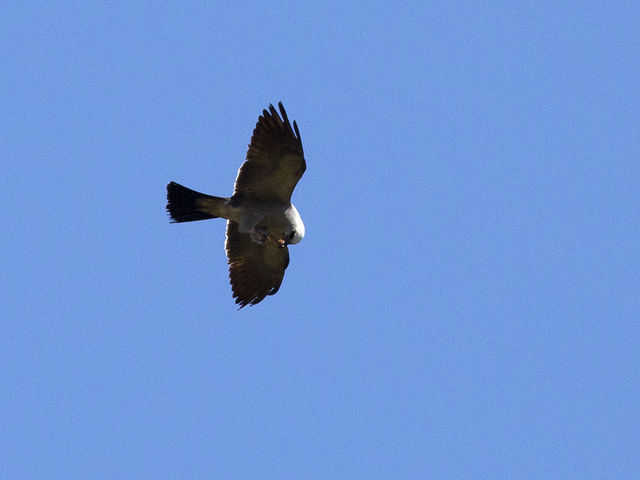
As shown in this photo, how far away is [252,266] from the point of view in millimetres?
15484

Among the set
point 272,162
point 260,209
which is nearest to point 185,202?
point 260,209

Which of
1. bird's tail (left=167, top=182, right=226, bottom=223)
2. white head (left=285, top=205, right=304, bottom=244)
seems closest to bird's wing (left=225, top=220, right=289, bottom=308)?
white head (left=285, top=205, right=304, bottom=244)

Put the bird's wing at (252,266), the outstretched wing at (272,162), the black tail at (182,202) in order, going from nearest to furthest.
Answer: the outstretched wing at (272,162), the black tail at (182,202), the bird's wing at (252,266)

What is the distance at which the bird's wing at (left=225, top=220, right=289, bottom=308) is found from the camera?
15.3 m

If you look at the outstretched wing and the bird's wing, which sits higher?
the outstretched wing

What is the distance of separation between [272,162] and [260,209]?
2.62 ft

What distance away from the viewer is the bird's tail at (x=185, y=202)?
14.6 m

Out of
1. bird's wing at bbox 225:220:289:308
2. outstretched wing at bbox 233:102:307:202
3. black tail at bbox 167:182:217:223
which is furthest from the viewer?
bird's wing at bbox 225:220:289:308

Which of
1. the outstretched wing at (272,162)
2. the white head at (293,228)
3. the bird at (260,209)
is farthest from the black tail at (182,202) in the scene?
the white head at (293,228)

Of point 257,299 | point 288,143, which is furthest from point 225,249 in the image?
point 288,143

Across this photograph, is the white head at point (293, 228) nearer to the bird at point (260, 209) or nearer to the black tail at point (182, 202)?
the bird at point (260, 209)

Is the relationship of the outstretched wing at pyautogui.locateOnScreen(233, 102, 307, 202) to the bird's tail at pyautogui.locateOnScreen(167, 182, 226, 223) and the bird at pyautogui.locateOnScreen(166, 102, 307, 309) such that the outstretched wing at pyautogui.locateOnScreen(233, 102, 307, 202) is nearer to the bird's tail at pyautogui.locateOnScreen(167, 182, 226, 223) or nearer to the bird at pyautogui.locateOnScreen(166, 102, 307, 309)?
the bird at pyautogui.locateOnScreen(166, 102, 307, 309)

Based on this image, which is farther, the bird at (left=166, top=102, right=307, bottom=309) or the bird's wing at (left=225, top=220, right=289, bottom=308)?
the bird's wing at (left=225, top=220, right=289, bottom=308)

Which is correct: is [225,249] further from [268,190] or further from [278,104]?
[278,104]
